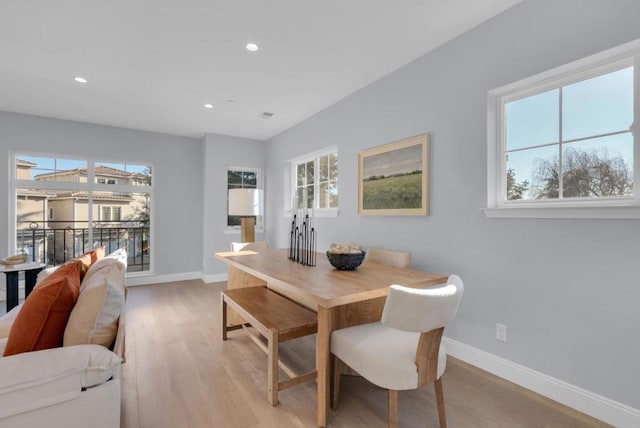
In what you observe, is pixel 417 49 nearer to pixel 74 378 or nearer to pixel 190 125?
pixel 74 378

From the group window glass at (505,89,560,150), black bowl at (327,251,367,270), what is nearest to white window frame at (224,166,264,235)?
black bowl at (327,251,367,270)

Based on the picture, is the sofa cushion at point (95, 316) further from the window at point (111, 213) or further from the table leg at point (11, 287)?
the window at point (111, 213)

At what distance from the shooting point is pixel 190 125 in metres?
4.77

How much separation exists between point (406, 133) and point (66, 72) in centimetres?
345

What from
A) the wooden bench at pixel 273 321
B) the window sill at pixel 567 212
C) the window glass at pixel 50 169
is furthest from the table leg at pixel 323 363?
the window glass at pixel 50 169

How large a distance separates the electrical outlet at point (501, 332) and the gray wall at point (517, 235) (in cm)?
4

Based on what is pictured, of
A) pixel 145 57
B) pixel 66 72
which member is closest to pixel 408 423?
pixel 145 57

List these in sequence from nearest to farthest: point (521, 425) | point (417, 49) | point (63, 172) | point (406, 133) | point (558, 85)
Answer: point (521, 425) → point (558, 85) → point (417, 49) → point (406, 133) → point (63, 172)

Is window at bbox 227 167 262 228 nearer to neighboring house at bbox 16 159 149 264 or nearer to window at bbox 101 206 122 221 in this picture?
neighboring house at bbox 16 159 149 264

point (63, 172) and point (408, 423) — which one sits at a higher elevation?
point (63, 172)

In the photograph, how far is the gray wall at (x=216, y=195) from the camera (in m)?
5.20

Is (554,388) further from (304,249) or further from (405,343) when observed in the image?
(304,249)

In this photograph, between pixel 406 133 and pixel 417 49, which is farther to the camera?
pixel 406 133

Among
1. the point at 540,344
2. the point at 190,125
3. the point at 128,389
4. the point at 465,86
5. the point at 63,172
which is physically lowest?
the point at 128,389
